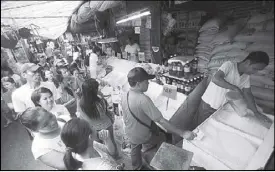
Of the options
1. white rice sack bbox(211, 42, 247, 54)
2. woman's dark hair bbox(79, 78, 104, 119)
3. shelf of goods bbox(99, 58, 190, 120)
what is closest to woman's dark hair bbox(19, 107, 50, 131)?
woman's dark hair bbox(79, 78, 104, 119)

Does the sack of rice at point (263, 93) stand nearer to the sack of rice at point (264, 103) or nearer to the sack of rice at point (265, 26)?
the sack of rice at point (264, 103)

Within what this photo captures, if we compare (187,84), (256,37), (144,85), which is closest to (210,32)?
(256,37)

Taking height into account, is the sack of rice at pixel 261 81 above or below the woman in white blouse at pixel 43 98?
above

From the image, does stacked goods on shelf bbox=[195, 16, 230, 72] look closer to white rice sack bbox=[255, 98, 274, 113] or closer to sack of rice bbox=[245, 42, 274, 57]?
sack of rice bbox=[245, 42, 274, 57]

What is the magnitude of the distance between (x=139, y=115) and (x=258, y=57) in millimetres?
1396

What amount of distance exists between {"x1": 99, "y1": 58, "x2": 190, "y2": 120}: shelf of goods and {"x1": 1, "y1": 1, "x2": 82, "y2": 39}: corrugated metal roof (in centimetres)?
140

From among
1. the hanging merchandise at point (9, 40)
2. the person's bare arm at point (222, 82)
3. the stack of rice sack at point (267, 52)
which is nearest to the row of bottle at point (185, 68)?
the person's bare arm at point (222, 82)

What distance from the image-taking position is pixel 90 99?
228cm

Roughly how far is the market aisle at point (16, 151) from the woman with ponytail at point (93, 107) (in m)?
1.50

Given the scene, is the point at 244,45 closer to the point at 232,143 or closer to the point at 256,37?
the point at 256,37

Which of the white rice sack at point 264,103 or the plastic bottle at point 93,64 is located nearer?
the white rice sack at point 264,103

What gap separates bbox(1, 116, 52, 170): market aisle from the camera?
106 inches

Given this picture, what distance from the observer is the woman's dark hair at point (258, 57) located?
1.27 m

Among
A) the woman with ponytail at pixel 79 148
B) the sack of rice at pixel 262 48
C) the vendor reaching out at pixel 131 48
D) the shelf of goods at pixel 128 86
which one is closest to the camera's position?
the sack of rice at pixel 262 48
